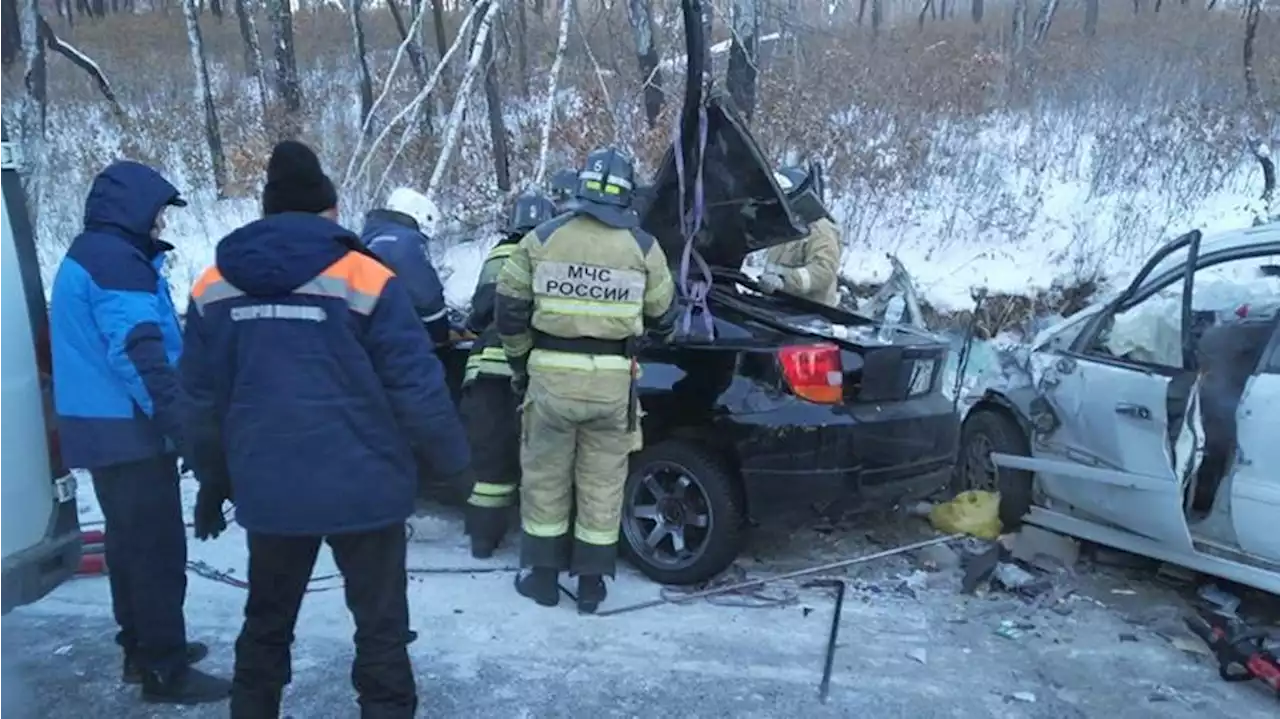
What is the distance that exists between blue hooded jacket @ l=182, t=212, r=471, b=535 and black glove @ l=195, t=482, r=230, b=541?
0.76 feet

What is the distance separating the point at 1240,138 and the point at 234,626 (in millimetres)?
11157

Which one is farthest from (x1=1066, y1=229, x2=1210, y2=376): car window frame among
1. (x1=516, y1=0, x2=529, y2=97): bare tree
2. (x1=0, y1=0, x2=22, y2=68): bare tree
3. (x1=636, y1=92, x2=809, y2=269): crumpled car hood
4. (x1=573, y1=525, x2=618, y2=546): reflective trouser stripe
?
(x1=0, y1=0, x2=22, y2=68): bare tree

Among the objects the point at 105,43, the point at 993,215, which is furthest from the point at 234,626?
the point at 105,43

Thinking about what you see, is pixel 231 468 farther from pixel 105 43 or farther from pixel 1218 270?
pixel 105 43

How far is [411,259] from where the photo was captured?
5203mm

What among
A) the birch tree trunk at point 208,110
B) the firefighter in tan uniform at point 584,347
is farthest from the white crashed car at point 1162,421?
the birch tree trunk at point 208,110

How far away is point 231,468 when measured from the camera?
3.08m

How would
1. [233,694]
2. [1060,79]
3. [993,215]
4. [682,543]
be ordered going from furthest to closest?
[1060,79] < [993,215] < [682,543] < [233,694]

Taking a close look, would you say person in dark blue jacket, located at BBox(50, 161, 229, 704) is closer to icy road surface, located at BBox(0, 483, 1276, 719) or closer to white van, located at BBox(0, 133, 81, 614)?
white van, located at BBox(0, 133, 81, 614)

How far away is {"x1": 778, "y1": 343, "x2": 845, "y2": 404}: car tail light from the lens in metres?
4.60

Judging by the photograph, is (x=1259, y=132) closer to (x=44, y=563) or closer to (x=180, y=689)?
(x=180, y=689)

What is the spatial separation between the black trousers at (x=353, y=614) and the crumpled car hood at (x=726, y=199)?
2559 mm

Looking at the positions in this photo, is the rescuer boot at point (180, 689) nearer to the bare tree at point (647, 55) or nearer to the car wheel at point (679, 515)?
the car wheel at point (679, 515)

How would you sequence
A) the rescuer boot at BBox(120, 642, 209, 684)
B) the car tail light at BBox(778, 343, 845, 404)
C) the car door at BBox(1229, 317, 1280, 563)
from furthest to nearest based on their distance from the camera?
the car tail light at BBox(778, 343, 845, 404), the car door at BBox(1229, 317, 1280, 563), the rescuer boot at BBox(120, 642, 209, 684)
